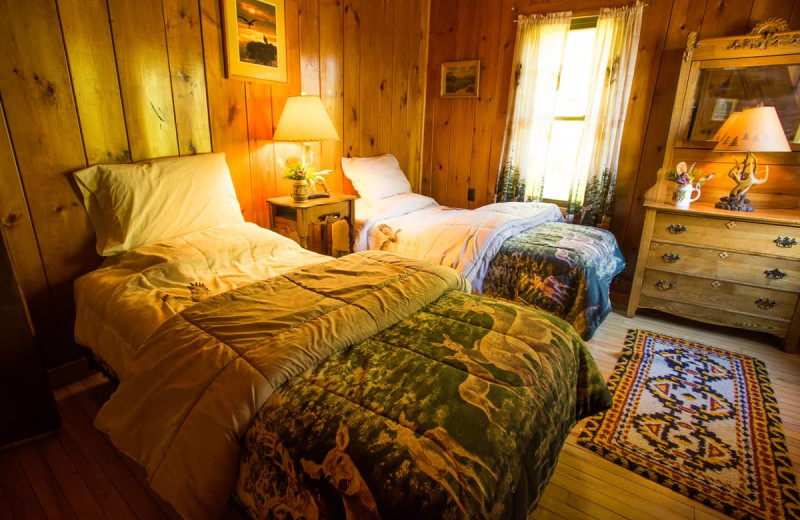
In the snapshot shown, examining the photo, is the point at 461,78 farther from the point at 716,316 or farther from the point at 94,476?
the point at 94,476

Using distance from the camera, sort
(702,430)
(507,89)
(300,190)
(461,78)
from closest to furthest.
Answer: (702,430) → (300,190) → (507,89) → (461,78)

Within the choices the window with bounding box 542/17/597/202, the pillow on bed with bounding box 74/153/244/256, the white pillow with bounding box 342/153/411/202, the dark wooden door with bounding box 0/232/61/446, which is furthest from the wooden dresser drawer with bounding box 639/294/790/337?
the dark wooden door with bounding box 0/232/61/446

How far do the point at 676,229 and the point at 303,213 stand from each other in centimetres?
242

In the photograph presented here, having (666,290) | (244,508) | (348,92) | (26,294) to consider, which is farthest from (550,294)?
(26,294)

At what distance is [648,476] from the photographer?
61.4 inches

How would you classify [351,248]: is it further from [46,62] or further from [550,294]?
[46,62]

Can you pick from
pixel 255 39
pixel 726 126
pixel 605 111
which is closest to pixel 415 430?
pixel 255 39

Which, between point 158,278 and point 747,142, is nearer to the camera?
point 158,278

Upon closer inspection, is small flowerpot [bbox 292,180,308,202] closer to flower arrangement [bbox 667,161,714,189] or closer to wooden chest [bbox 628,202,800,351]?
wooden chest [bbox 628,202,800,351]

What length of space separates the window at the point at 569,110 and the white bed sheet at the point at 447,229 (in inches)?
17.3

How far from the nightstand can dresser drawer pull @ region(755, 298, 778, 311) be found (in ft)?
8.75

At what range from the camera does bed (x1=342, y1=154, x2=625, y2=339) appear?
2.37 meters

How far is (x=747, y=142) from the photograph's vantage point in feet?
7.96

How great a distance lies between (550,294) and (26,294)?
2647 mm
